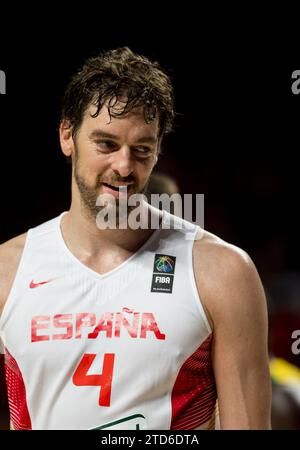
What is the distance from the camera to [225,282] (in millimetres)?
2660

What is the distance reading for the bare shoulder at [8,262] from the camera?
2.85 m

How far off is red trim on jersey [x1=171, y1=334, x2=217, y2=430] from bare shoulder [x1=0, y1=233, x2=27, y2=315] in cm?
71

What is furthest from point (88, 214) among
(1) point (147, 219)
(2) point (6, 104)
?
(2) point (6, 104)

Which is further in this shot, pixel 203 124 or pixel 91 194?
pixel 203 124

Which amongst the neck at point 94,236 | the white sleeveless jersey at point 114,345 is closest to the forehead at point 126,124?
the neck at point 94,236

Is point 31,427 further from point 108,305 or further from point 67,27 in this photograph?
point 67,27

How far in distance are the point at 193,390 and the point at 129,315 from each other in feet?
1.12

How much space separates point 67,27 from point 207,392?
291 cm

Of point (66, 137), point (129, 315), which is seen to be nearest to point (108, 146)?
point (66, 137)

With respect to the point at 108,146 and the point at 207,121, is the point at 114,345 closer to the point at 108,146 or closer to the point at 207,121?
the point at 108,146

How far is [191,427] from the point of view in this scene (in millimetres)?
2701

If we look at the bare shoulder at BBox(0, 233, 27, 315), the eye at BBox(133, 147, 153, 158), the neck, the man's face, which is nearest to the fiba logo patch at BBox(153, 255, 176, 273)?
the neck

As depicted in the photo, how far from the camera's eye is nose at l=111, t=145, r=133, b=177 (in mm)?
2621

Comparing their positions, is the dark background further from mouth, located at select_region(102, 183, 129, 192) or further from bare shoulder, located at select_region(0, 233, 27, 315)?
mouth, located at select_region(102, 183, 129, 192)
